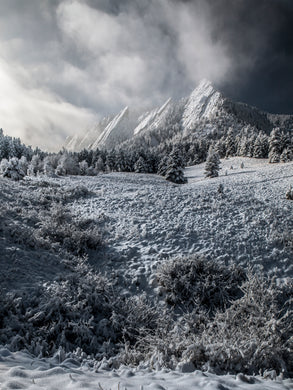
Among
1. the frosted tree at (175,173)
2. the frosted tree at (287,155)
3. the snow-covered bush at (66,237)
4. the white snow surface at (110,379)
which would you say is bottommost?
the white snow surface at (110,379)

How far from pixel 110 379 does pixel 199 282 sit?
4299 millimetres

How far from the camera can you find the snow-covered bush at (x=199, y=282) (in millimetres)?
6188

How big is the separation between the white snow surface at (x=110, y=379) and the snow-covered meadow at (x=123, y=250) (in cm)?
1

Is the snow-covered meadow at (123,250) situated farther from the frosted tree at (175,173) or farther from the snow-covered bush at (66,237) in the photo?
the frosted tree at (175,173)

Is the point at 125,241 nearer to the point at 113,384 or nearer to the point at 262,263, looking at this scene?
the point at 262,263

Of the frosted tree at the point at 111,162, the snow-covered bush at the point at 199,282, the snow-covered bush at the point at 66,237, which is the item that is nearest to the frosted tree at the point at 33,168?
the frosted tree at the point at 111,162

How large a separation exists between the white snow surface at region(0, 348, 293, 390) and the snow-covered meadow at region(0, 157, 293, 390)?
0.01 meters

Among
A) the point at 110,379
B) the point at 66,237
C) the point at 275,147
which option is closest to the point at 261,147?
the point at 275,147

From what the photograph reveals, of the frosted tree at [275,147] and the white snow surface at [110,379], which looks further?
the frosted tree at [275,147]

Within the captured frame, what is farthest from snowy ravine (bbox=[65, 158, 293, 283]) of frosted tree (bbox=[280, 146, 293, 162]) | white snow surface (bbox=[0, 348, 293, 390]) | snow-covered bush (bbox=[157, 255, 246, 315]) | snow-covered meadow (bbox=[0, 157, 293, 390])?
frosted tree (bbox=[280, 146, 293, 162])

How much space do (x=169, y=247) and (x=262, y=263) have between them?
143 inches

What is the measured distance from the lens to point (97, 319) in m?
5.25

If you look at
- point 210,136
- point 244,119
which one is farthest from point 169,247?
point 244,119

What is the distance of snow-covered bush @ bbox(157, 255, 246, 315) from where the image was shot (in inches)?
244
